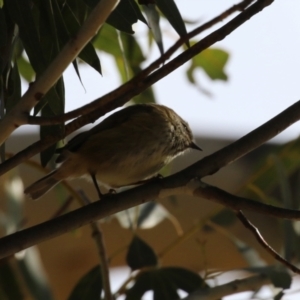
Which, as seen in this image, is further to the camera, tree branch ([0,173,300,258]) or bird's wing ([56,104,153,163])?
bird's wing ([56,104,153,163])

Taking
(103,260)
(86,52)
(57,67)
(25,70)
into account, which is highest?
(25,70)

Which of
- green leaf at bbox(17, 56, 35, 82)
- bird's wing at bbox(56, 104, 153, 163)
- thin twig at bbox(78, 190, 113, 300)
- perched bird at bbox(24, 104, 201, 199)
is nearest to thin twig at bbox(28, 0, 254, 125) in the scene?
thin twig at bbox(78, 190, 113, 300)

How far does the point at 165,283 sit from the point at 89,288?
0.96 ft

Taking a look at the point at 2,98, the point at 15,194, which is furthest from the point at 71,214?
the point at 15,194

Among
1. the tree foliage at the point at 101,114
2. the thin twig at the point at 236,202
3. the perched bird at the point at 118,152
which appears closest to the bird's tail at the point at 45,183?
the perched bird at the point at 118,152

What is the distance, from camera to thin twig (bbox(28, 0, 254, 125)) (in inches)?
59.7

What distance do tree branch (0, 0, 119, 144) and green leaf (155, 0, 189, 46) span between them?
381 millimetres

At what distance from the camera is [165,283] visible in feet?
9.23

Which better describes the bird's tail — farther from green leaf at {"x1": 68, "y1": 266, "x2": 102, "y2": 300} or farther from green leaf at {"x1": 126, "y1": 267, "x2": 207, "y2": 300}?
green leaf at {"x1": 126, "y1": 267, "x2": 207, "y2": 300}

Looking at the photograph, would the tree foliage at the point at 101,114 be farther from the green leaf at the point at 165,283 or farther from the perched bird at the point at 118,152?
the perched bird at the point at 118,152

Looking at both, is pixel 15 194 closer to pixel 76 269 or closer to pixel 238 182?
pixel 76 269

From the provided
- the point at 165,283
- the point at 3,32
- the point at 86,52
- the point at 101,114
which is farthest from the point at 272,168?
the point at 101,114

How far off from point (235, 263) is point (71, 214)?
335 centimetres

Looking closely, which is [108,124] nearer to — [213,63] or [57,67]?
[213,63]
